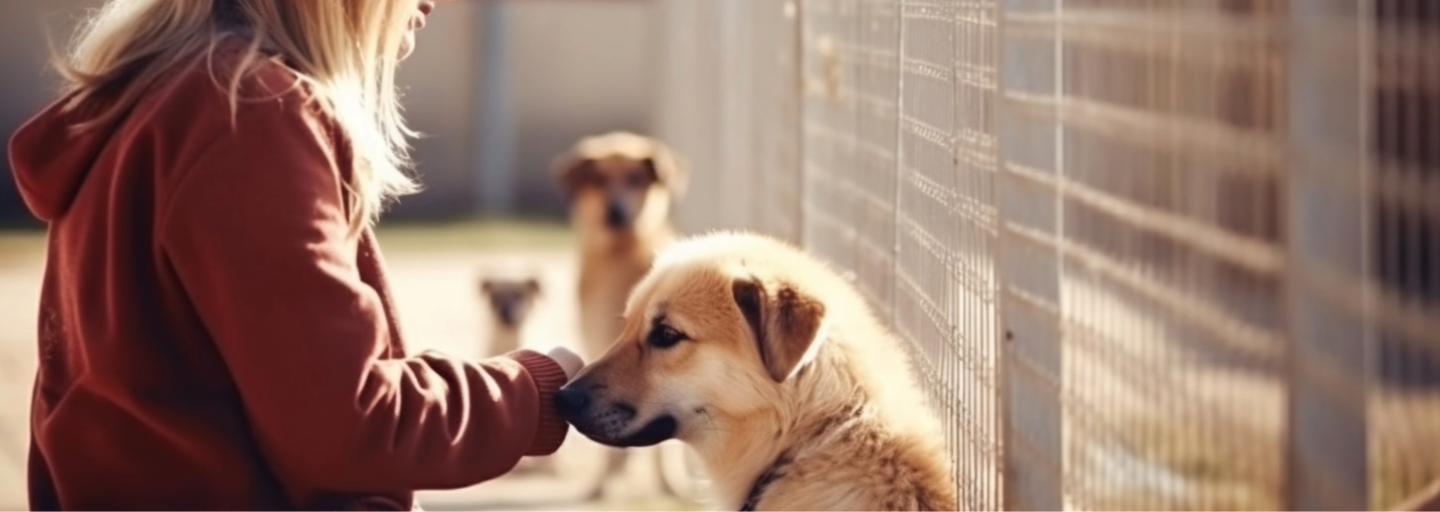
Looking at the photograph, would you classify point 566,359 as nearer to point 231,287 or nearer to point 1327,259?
point 231,287

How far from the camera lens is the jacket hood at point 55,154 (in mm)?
2703

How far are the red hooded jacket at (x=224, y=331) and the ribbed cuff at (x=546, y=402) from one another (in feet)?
0.71

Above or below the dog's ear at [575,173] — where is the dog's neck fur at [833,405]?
above

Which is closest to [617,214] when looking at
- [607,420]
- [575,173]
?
[575,173]

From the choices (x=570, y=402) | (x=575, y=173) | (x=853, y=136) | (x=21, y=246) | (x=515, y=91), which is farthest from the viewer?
(x=515, y=91)

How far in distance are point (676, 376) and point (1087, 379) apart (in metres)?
1.13

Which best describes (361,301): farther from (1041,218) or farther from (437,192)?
(437,192)

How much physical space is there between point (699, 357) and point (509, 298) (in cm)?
626

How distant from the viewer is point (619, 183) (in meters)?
10.1

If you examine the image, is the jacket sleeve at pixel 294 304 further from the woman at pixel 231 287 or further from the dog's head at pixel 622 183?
the dog's head at pixel 622 183

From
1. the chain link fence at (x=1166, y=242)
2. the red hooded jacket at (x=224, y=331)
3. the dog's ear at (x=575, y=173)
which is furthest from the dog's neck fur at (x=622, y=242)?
the red hooded jacket at (x=224, y=331)

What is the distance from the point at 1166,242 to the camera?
8.02 ft

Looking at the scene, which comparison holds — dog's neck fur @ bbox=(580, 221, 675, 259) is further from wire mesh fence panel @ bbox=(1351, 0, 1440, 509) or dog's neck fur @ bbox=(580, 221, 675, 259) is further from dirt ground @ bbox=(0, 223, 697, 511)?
wire mesh fence panel @ bbox=(1351, 0, 1440, 509)

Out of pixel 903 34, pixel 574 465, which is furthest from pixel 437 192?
pixel 903 34
